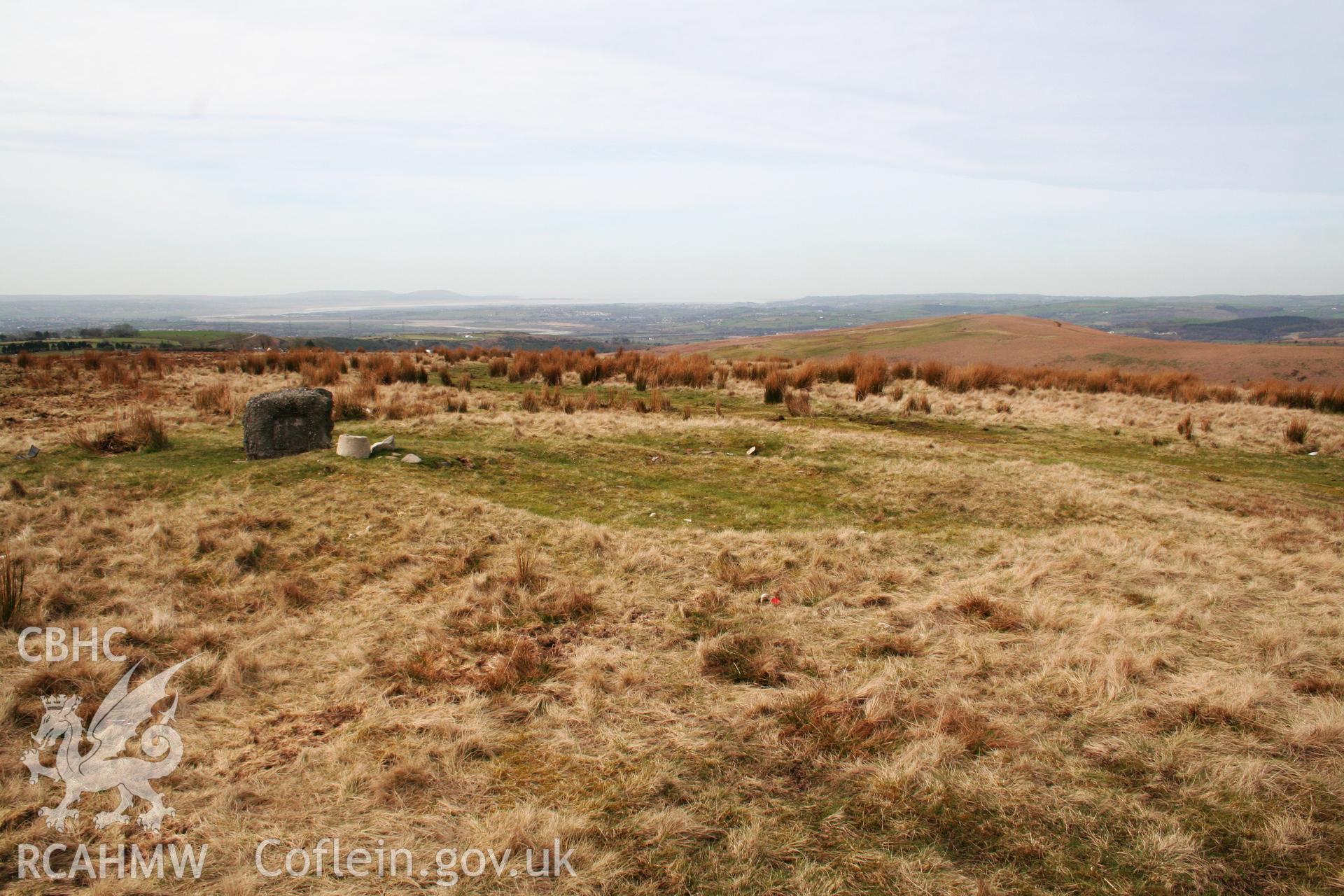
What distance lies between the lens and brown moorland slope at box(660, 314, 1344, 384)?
961 inches

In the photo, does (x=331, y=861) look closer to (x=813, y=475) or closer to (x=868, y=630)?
(x=868, y=630)

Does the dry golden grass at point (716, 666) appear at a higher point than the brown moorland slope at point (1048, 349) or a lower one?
lower

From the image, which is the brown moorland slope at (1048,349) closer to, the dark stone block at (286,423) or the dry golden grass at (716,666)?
the dry golden grass at (716,666)

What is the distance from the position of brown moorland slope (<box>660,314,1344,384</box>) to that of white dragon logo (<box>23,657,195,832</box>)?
29.8m

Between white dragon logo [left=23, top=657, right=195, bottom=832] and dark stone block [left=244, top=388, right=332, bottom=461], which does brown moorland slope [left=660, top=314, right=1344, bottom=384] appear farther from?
white dragon logo [left=23, top=657, right=195, bottom=832]

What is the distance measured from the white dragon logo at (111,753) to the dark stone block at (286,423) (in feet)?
17.7

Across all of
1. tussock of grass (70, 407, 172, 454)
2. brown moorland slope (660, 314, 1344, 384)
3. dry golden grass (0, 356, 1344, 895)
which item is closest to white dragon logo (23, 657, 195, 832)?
dry golden grass (0, 356, 1344, 895)

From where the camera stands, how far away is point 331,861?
9.17 ft

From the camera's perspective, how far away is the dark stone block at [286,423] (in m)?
8.77

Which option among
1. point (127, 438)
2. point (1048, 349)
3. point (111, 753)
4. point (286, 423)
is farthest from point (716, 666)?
point (1048, 349)

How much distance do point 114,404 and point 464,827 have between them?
45.0ft

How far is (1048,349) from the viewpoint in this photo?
106ft

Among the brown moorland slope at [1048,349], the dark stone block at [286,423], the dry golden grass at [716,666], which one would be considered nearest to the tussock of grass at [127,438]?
the dry golden grass at [716,666]

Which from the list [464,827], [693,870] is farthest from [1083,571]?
[464,827]
